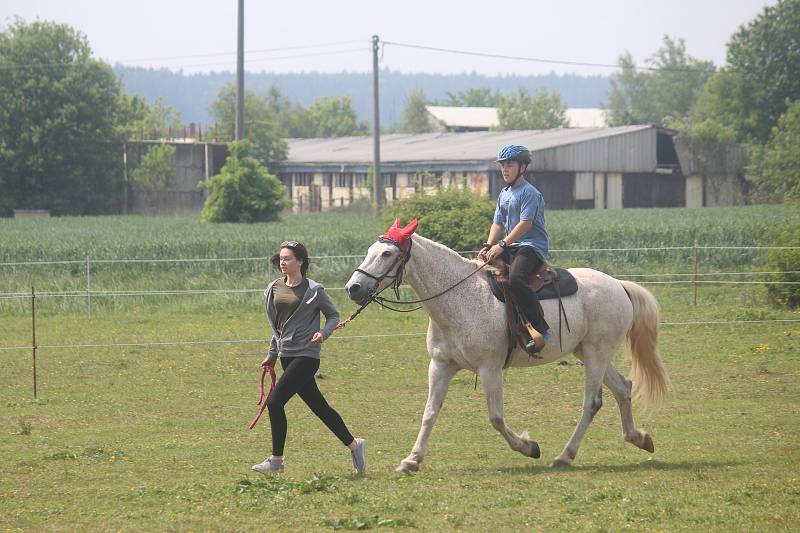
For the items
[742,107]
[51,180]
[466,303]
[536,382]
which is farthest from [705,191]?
[466,303]

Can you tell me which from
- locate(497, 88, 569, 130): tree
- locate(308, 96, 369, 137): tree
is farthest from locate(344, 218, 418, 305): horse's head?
locate(308, 96, 369, 137): tree

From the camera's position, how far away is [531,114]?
122 m

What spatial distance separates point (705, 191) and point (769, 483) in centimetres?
5786

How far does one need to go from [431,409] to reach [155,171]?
55425 millimetres

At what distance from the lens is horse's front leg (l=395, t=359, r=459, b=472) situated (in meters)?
8.98

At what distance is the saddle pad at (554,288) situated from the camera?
9453 mm

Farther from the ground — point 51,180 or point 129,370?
point 51,180

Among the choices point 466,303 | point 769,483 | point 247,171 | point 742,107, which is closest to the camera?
point 769,483

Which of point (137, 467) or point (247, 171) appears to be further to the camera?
point (247, 171)

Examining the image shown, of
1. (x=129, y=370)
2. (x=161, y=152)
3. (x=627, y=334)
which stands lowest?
(x=129, y=370)

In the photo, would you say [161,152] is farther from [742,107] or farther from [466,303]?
[466,303]

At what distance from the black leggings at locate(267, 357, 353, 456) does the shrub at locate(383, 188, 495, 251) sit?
1636cm

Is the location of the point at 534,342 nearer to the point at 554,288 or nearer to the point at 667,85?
the point at 554,288

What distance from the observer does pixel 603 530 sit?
6.86 meters
